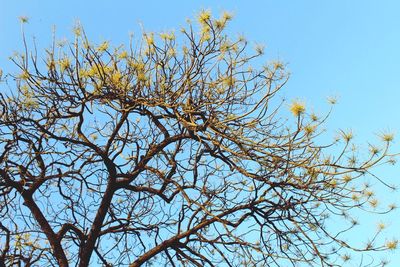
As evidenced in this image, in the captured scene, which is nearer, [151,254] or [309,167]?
[309,167]

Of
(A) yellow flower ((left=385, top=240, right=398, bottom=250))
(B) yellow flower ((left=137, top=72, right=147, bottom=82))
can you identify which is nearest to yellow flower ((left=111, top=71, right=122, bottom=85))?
(B) yellow flower ((left=137, top=72, right=147, bottom=82))

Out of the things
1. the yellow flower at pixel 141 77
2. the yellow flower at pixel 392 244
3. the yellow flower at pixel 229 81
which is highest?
the yellow flower at pixel 141 77

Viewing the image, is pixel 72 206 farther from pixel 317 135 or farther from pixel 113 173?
pixel 317 135

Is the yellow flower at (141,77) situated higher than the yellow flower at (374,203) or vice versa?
the yellow flower at (141,77)

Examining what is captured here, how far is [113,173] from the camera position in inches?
157

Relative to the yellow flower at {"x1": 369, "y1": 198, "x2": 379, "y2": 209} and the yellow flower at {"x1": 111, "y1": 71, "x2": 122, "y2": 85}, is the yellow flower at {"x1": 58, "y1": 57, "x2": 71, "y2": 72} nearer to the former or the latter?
the yellow flower at {"x1": 111, "y1": 71, "x2": 122, "y2": 85}

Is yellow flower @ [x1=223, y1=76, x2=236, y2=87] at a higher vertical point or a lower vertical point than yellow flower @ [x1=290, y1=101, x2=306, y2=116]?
higher

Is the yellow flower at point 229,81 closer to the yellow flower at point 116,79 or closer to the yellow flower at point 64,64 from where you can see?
Answer: the yellow flower at point 116,79

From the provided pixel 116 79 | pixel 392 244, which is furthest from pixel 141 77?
pixel 392 244

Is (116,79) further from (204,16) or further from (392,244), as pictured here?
(392,244)

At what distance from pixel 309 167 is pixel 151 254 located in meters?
1.49

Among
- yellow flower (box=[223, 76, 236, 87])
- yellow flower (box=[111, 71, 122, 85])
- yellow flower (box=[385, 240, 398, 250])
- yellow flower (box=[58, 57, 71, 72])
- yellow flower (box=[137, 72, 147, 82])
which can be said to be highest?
yellow flower (box=[58, 57, 71, 72])

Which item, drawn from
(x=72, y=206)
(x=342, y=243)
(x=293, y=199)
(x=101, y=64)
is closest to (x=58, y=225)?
(x=72, y=206)

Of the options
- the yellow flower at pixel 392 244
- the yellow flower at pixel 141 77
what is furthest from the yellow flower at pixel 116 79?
the yellow flower at pixel 392 244
